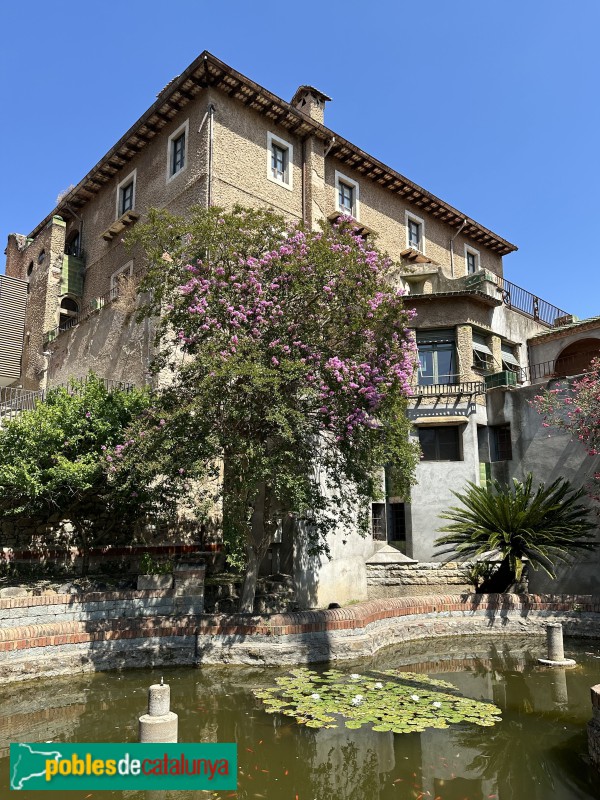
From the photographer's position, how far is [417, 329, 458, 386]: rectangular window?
21.5 metres

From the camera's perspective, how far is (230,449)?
36.5 feet

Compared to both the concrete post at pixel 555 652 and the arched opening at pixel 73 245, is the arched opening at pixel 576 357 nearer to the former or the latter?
the concrete post at pixel 555 652

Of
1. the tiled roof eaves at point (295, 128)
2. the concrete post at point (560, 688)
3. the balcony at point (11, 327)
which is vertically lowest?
the concrete post at point (560, 688)

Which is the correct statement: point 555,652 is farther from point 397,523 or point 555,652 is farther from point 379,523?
point 379,523

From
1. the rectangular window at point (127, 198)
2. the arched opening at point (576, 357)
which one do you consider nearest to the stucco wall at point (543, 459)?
the arched opening at point (576, 357)

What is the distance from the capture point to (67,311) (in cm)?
2564

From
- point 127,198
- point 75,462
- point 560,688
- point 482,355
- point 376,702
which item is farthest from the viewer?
point 127,198

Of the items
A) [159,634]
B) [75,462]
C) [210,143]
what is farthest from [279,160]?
[159,634]

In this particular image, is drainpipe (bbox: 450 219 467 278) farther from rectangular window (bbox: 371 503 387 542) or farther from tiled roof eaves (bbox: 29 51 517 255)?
rectangular window (bbox: 371 503 387 542)

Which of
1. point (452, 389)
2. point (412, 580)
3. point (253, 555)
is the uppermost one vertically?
point (452, 389)

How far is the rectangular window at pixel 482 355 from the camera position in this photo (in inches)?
864

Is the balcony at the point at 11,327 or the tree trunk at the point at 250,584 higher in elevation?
the balcony at the point at 11,327

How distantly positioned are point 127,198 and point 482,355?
14659 mm

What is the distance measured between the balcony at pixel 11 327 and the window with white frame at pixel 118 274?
648 cm
